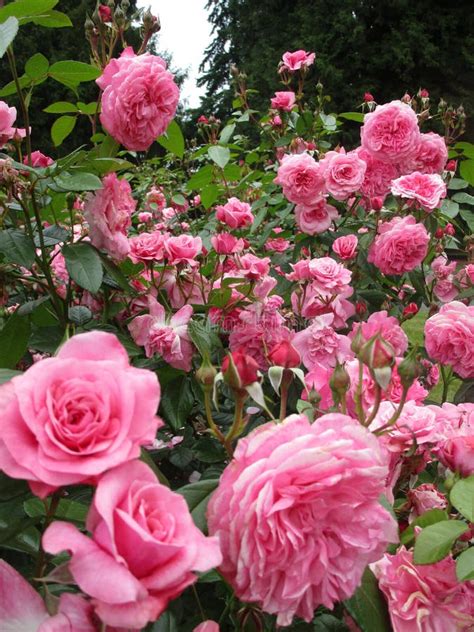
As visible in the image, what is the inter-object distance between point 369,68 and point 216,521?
12.9 m

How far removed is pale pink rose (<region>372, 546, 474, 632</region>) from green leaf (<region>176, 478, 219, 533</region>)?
0.57ft

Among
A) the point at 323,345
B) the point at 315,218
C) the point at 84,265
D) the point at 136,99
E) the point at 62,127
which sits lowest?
the point at 323,345

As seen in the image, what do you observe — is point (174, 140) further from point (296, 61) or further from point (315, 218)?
point (296, 61)

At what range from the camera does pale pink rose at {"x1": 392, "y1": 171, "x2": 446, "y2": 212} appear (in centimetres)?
147

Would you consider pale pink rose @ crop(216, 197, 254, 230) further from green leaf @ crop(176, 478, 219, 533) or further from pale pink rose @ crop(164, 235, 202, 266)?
green leaf @ crop(176, 478, 219, 533)

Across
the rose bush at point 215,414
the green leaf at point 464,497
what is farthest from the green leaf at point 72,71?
the green leaf at point 464,497

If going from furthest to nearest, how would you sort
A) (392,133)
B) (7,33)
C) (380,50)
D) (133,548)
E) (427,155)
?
1. (380,50)
2. (427,155)
3. (392,133)
4. (7,33)
5. (133,548)

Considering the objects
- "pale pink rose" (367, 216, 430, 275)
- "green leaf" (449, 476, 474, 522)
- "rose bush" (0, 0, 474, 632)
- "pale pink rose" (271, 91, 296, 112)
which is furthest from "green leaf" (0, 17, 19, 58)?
"pale pink rose" (271, 91, 296, 112)

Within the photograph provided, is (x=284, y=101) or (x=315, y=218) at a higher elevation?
(x=284, y=101)

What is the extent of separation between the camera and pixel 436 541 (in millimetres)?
569

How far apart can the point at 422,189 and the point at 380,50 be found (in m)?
12.0

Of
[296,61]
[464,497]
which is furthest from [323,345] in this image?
[296,61]

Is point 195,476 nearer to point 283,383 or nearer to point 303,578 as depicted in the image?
point 283,383

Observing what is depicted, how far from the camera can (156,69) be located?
3.06 ft
